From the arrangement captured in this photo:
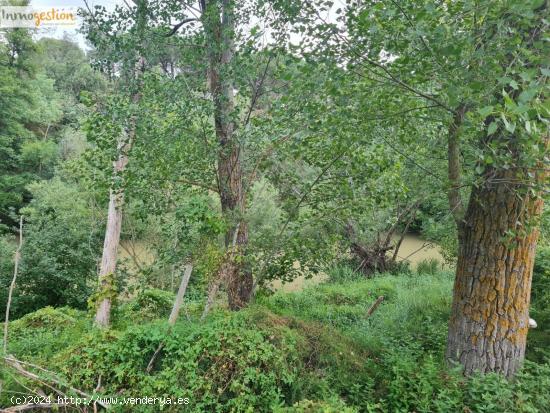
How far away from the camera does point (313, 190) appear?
12.0 ft

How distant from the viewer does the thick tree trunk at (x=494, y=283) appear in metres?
2.38

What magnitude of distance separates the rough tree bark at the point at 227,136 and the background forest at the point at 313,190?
0.02 meters

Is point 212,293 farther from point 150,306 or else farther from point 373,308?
point 373,308

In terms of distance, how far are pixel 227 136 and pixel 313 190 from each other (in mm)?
1037

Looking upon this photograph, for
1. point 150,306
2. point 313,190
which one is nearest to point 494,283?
point 313,190

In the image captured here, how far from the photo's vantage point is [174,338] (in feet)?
8.58

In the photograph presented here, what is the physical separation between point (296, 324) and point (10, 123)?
1670 centimetres

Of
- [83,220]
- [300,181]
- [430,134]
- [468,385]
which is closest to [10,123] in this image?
[83,220]

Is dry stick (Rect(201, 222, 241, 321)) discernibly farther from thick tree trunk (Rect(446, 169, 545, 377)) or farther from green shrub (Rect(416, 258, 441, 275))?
green shrub (Rect(416, 258, 441, 275))

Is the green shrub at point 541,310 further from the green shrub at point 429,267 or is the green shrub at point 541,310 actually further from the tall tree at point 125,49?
the green shrub at point 429,267

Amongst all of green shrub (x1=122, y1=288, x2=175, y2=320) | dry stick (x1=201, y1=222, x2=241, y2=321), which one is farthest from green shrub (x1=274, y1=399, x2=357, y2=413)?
green shrub (x1=122, y1=288, x2=175, y2=320)

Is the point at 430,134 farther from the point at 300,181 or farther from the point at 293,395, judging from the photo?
the point at 293,395

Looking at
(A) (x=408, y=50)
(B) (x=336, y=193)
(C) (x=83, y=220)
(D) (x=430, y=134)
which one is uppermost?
(A) (x=408, y=50)

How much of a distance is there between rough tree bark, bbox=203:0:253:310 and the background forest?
0.07ft
